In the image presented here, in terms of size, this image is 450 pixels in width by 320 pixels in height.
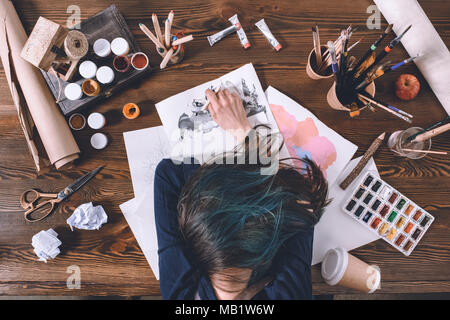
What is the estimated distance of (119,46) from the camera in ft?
2.53

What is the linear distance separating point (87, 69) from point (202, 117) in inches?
13.8

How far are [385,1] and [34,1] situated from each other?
1.05 metres

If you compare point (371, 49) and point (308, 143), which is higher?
point (371, 49)

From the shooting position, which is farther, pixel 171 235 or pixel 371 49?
pixel 171 235

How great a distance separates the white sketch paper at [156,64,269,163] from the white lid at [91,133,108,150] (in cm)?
18

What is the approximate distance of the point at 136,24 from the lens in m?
0.82

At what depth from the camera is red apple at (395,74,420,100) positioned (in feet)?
2.55

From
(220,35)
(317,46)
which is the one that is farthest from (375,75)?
(220,35)

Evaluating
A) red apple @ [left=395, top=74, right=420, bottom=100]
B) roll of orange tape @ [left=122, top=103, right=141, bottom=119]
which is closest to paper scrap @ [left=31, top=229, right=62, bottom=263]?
roll of orange tape @ [left=122, top=103, right=141, bottom=119]

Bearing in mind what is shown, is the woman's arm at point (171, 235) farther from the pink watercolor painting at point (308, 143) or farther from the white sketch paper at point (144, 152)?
the pink watercolor painting at point (308, 143)

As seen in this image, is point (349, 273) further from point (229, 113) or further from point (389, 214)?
point (229, 113)

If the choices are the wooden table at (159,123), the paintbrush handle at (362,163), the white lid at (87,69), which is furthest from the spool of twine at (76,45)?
the paintbrush handle at (362,163)

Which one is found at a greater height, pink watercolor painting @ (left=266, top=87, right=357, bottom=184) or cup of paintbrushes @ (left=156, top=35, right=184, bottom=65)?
cup of paintbrushes @ (left=156, top=35, right=184, bottom=65)

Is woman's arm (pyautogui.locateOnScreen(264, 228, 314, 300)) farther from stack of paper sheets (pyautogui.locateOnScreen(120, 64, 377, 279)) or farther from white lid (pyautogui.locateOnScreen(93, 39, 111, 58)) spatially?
white lid (pyautogui.locateOnScreen(93, 39, 111, 58))
